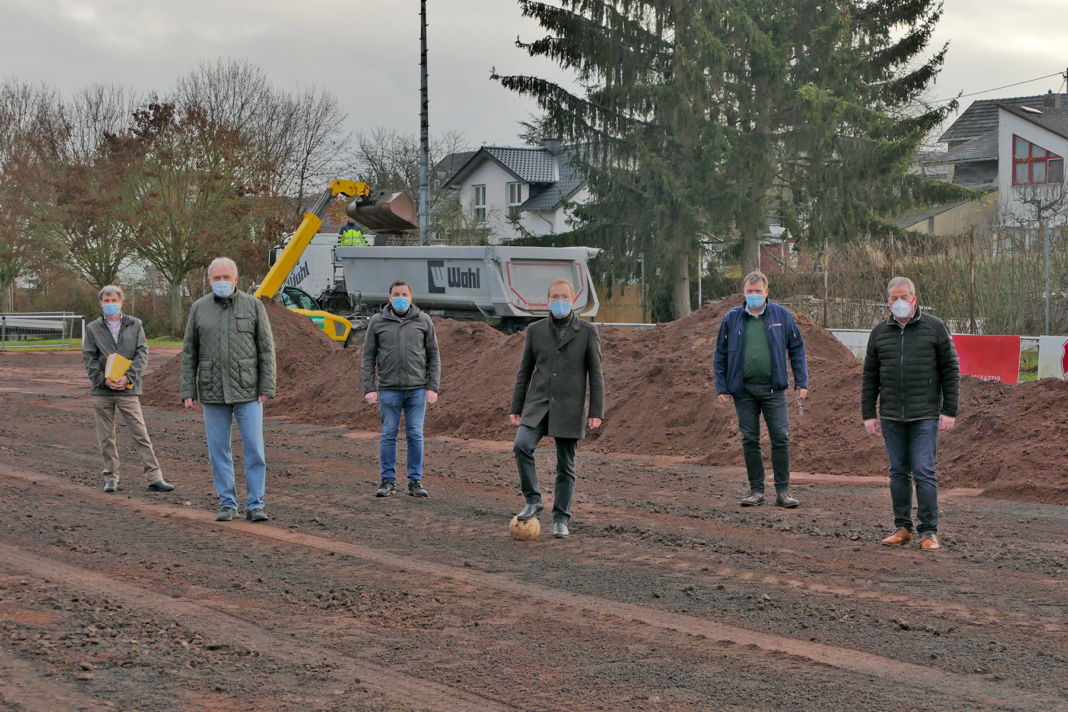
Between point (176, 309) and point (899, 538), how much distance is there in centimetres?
3915

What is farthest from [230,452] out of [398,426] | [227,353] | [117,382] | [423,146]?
[423,146]

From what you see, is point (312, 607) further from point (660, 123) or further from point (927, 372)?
point (660, 123)

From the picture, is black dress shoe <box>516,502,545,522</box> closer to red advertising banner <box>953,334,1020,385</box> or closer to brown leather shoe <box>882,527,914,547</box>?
brown leather shoe <box>882,527,914,547</box>

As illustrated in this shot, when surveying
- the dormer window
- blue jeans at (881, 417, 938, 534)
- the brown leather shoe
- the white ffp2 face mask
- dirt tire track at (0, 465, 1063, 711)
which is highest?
the dormer window

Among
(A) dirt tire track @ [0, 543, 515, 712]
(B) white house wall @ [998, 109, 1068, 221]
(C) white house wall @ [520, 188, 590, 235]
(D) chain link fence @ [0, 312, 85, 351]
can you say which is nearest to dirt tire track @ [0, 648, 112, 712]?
(A) dirt tire track @ [0, 543, 515, 712]

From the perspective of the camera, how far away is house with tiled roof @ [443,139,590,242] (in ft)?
213

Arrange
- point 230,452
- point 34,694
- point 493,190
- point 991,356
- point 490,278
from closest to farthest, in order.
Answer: point 34,694, point 230,452, point 991,356, point 490,278, point 493,190

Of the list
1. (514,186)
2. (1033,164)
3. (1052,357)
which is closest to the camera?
(1052,357)

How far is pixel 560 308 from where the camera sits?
26.0ft

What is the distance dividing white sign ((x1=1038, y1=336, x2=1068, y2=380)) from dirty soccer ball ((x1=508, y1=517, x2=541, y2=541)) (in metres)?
11.0

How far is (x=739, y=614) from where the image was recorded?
5.80 m

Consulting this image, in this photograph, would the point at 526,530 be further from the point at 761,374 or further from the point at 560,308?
the point at 761,374

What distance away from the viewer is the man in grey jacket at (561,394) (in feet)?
25.7

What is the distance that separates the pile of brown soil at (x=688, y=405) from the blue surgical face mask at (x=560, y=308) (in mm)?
4665
